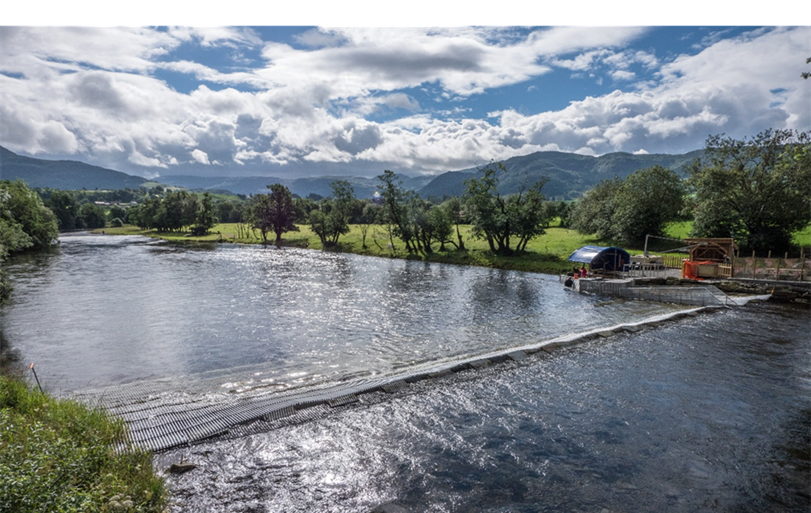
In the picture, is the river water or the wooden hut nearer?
the river water

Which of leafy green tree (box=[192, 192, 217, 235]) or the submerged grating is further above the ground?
leafy green tree (box=[192, 192, 217, 235])

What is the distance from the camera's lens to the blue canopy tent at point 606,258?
144 feet

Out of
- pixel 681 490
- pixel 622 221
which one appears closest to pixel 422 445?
pixel 681 490

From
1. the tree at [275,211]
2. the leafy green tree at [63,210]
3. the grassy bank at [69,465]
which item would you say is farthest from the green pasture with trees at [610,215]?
the leafy green tree at [63,210]

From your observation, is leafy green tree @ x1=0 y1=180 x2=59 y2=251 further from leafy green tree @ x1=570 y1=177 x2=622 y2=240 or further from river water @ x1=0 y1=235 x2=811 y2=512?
leafy green tree @ x1=570 y1=177 x2=622 y2=240

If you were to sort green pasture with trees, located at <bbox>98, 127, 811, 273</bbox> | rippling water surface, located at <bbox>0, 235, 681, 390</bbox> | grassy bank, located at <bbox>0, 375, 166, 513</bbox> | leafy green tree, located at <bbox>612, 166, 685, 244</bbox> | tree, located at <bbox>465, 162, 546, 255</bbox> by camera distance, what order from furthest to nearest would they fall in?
tree, located at <bbox>465, 162, 546, 255</bbox> → leafy green tree, located at <bbox>612, 166, 685, 244</bbox> → green pasture with trees, located at <bbox>98, 127, 811, 273</bbox> → rippling water surface, located at <bbox>0, 235, 681, 390</bbox> → grassy bank, located at <bbox>0, 375, 166, 513</bbox>

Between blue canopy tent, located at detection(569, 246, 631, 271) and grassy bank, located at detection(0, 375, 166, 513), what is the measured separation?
4239cm

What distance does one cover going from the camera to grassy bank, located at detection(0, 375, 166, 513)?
709 centimetres

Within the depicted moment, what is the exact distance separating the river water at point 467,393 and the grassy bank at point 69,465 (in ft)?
4.19

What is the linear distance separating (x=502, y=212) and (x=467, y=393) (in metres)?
52.0

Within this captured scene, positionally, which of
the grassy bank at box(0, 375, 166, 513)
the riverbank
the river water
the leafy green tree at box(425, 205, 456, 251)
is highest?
the leafy green tree at box(425, 205, 456, 251)

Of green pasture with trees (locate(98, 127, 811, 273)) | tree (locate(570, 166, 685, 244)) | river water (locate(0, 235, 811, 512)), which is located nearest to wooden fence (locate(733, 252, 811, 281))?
river water (locate(0, 235, 811, 512))
